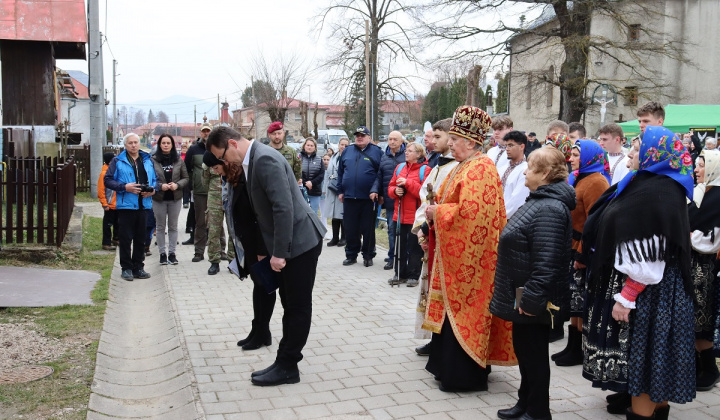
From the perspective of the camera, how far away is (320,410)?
4367mm

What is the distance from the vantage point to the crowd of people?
373 centimetres

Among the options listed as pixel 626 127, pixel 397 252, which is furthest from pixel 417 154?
pixel 626 127

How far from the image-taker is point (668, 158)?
3723 millimetres

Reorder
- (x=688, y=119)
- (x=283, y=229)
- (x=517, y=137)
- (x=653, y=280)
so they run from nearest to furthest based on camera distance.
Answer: (x=653, y=280), (x=283, y=229), (x=517, y=137), (x=688, y=119)

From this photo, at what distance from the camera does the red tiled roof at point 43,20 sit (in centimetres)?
2217

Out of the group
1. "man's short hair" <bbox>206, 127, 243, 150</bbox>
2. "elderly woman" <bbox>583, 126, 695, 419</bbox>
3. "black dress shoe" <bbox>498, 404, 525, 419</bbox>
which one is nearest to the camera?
"elderly woman" <bbox>583, 126, 695, 419</bbox>

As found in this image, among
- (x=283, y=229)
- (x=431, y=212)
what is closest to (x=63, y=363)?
(x=283, y=229)

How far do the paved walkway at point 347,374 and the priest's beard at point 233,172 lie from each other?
1558 millimetres

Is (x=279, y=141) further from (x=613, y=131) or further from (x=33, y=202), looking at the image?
(x=613, y=131)

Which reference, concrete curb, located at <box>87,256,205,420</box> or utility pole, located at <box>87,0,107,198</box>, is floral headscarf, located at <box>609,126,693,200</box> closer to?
concrete curb, located at <box>87,256,205,420</box>

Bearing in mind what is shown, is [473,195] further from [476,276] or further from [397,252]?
[397,252]

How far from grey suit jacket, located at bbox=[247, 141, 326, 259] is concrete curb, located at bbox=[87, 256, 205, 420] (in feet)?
4.18

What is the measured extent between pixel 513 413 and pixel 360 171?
20.5 ft

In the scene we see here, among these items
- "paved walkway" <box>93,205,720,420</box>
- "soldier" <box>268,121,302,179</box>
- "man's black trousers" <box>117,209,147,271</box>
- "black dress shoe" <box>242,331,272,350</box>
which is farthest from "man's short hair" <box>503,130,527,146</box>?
"man's black trousers" <box>117,209,147,271</box>
